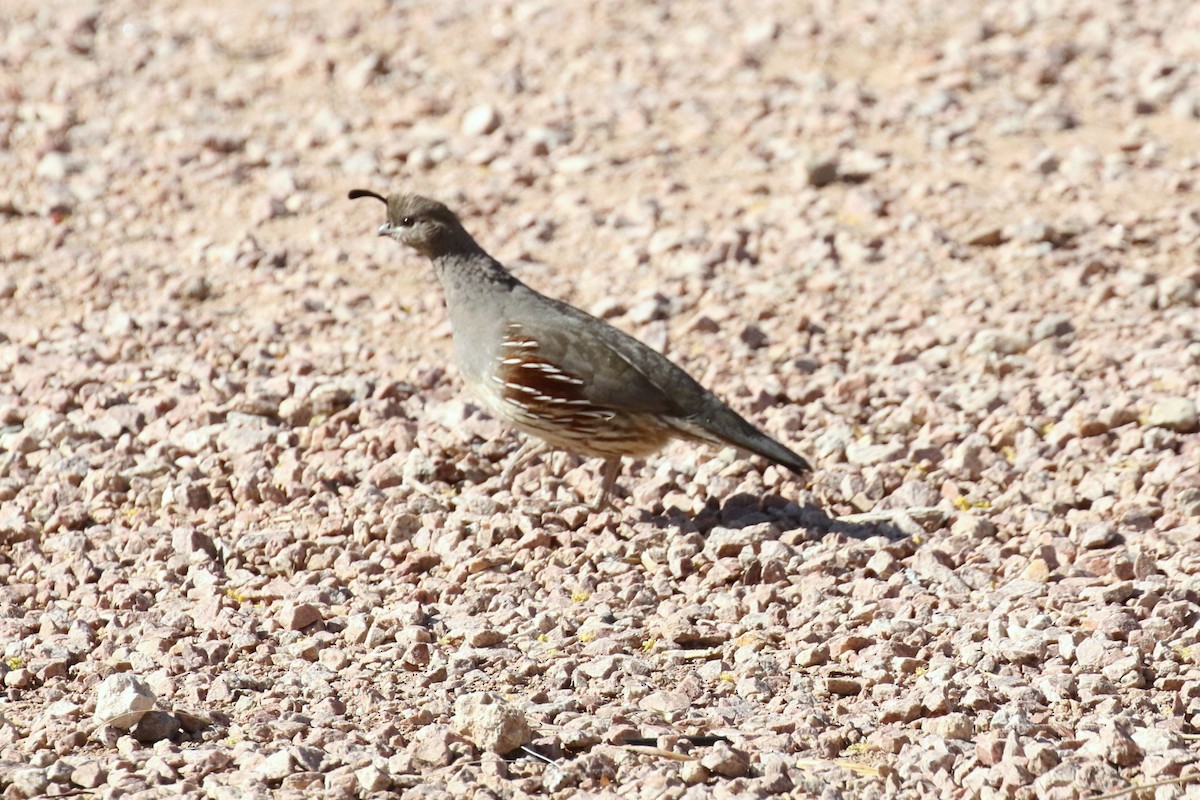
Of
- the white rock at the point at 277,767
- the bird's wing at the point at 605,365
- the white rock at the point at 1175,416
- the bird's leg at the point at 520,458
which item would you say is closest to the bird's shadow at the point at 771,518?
the bird's wing at the point at 605,365

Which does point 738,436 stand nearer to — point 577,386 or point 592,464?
point 577,386

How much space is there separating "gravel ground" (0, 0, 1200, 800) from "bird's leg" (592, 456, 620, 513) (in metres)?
0.16

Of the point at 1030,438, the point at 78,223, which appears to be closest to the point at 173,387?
the point at 78,223

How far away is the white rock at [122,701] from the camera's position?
4898 millimetres

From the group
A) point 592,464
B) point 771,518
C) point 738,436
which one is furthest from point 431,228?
point 771,518

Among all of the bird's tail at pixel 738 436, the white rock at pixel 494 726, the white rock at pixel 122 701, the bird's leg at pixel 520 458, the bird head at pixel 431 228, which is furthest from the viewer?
the bird head at pixel 431 228

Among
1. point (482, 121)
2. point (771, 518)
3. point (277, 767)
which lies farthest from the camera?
point (482, 121)

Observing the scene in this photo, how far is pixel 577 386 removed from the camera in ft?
22.8

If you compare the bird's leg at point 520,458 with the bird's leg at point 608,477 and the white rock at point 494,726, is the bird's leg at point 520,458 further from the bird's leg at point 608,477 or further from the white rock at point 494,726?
the white rock at point 494,726

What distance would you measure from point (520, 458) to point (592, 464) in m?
0.38

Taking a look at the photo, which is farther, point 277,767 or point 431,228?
point 431,228

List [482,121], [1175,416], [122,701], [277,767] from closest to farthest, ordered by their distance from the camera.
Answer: [277,767]
[122,701]
[1175,416]
[482,121]

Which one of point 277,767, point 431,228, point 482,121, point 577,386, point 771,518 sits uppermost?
point 482,121

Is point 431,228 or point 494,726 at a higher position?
point 431,228
